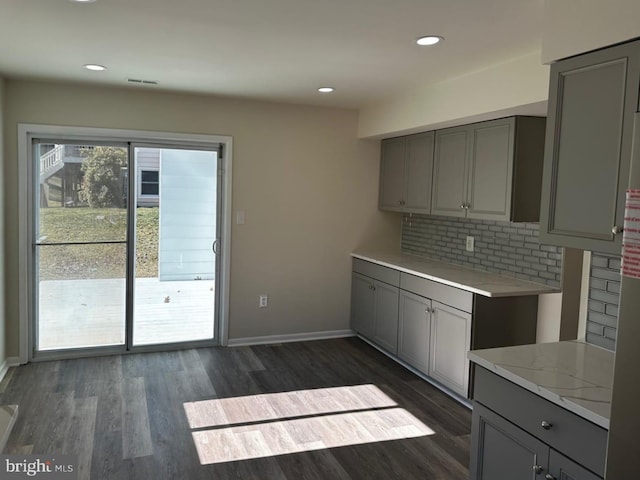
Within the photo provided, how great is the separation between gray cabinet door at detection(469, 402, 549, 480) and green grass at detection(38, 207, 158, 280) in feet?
11.5

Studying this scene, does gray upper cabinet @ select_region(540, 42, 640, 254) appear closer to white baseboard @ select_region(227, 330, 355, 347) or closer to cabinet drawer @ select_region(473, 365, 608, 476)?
cabinet drawer @ select_region(473, 365, 608, 476)

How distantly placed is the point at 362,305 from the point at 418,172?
146cm

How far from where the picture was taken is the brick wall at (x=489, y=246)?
3790mm

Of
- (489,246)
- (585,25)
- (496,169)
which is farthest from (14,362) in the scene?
(585,25)

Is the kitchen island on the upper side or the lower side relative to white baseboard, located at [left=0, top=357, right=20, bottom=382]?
upper

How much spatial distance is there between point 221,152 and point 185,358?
1950mm

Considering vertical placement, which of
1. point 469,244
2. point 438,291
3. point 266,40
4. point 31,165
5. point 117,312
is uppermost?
point 266,40

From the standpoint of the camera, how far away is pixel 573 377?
2014mm

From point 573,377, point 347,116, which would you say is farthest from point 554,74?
point 347,116

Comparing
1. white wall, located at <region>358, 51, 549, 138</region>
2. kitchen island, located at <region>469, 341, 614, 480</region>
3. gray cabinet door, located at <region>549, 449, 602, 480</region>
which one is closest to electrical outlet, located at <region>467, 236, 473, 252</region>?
white wall, located at <region>358, 51, 549, 138</region>

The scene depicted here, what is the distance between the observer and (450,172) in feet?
14.3

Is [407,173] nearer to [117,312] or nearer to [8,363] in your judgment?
[117,312]

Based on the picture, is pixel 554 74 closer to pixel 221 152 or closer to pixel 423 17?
pixel 423 17

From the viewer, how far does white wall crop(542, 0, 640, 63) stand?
73.7 inches
